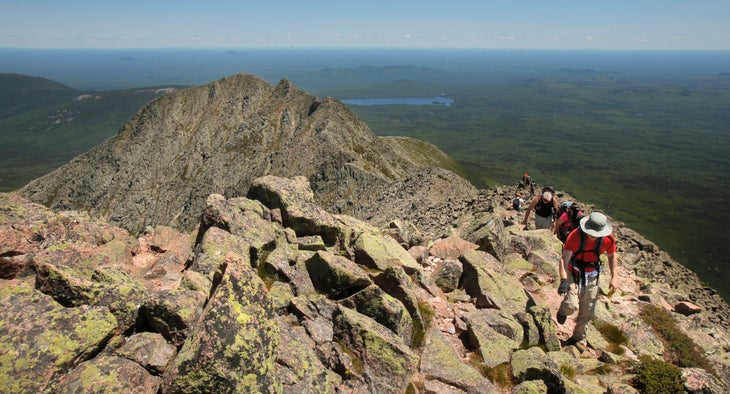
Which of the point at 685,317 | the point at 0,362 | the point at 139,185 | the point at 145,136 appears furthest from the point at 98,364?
the point at 145,136

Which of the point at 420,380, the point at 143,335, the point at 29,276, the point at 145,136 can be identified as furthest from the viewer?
the point at 145,136

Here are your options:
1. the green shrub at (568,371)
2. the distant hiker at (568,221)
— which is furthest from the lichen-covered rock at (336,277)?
the distant hiker at (568,221)

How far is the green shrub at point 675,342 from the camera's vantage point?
1476cm

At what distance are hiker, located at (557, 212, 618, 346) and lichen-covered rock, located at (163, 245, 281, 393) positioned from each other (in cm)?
1116

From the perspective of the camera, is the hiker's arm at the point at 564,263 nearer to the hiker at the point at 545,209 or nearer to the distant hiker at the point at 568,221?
the distant hiker at the point at 568,221

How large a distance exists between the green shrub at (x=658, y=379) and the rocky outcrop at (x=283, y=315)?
38 cm

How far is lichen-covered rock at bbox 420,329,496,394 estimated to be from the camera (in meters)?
11.1

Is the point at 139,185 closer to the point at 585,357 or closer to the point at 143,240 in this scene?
the point at 143,240

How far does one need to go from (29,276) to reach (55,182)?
148 m

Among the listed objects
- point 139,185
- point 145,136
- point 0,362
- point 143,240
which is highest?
point 0,362

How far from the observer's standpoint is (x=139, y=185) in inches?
5005

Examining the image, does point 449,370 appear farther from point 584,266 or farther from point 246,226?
point 246,226

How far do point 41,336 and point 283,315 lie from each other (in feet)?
19.4

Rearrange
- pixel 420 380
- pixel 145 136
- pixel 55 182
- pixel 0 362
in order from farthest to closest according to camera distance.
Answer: pixel 145 136 → pixel 55 182 → pixel 420 380 → pixel 0 362
